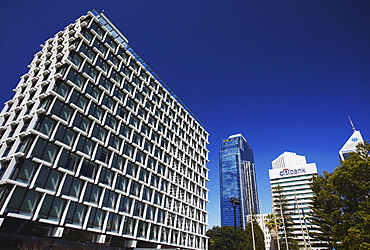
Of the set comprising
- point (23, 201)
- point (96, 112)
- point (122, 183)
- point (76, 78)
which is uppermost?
point (76, 78)

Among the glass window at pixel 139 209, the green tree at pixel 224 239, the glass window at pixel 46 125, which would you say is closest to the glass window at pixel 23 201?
the glass window at pixel 46 125

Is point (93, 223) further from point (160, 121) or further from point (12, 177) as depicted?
point (160, 121)

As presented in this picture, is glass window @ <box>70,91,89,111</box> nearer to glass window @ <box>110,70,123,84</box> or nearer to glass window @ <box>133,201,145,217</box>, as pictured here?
glass window @ <box>110,70,123,84</box>

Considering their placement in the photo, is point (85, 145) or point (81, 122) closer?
point (85, 145)

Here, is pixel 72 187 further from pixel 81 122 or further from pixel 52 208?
pixel 81 122

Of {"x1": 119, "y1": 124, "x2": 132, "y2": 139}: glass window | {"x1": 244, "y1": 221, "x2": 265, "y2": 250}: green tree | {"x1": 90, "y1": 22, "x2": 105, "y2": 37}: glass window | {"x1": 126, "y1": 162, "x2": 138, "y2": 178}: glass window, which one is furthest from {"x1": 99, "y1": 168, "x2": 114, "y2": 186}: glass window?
{"x1": 244, "y1": 221, "x2": 265, "y2": 250}: green tree

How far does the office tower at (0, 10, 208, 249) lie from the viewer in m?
25.5

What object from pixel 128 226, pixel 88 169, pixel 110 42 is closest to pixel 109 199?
pixel 88 169

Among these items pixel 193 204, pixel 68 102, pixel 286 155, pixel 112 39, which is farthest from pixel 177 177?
pixel 286 155

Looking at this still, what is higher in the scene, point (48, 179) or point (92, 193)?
point (48, 179)

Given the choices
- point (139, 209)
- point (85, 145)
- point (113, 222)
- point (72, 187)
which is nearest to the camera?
point (72, 187)

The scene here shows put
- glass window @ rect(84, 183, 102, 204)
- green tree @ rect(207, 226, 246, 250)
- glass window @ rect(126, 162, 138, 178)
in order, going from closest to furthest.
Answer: glass window @ rect(84, 183, 102, 204) → glass window @ rect(126, 162, 138, 178) → green tree @ rect(207, 226, 246, 250)

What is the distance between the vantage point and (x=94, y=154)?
3231 cm

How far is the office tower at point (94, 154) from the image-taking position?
1003 inches
